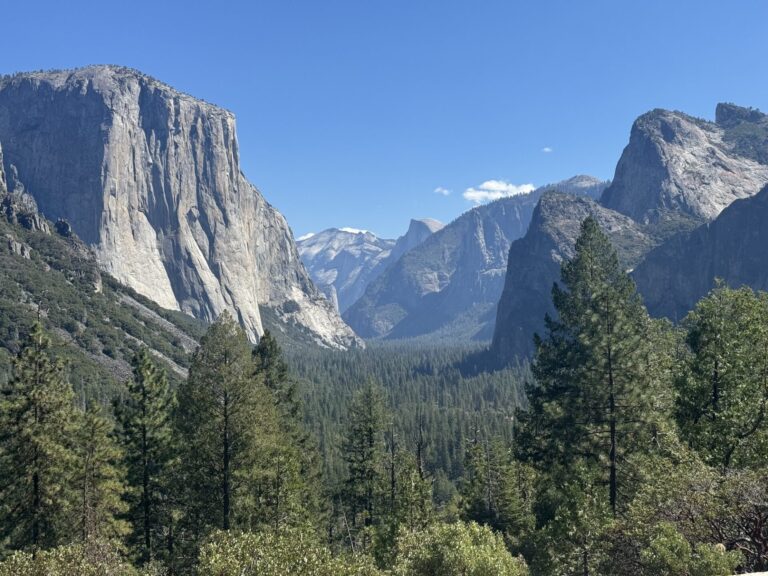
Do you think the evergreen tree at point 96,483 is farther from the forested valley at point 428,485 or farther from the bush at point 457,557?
the bush at point 457,557

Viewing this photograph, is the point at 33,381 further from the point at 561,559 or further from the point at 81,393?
the point at 81,393

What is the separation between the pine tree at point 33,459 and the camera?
26344 mm

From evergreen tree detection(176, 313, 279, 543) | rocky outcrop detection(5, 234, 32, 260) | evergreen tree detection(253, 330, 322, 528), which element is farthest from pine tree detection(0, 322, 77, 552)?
rocky outcrop detection(5, 234, 32, 260)

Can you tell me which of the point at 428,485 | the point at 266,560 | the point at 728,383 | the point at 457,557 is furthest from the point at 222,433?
the point at 728,383

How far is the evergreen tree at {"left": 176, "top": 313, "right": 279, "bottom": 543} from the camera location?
28000 millimetres

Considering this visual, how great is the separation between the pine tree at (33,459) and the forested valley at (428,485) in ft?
0.25

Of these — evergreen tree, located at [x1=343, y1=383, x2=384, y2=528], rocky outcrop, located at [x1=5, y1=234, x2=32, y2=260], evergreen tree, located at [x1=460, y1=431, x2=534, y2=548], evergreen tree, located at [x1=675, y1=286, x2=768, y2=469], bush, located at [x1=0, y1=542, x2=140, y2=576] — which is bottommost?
evergreen tree, located at [x1=460, y1=431, x2=534, y2=548]

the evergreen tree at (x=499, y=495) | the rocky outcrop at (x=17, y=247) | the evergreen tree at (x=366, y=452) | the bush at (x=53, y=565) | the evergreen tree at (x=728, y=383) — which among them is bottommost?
the evergreen tree at (x=499, y=495)

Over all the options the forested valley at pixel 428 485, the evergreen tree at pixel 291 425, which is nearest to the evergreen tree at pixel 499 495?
the forested valley at pixel 428 485

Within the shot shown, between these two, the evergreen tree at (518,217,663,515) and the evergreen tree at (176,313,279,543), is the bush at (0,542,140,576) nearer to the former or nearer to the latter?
the evergreen tree at (176,313,279,543)

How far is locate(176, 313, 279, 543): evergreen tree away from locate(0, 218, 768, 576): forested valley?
0.29 ft

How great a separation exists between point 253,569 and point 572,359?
65.9 feet

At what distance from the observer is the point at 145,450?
3225cm

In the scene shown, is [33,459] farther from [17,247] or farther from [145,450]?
[17,247]
